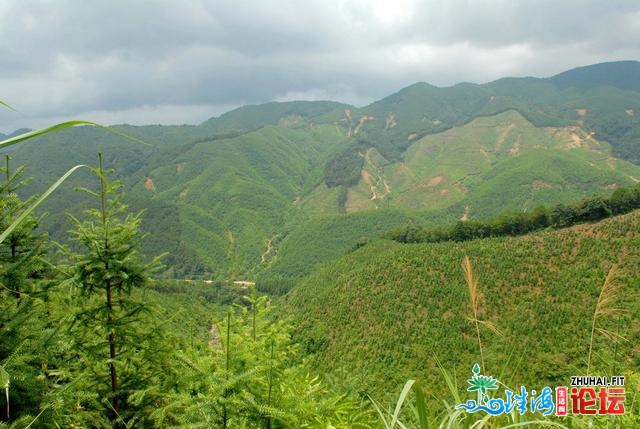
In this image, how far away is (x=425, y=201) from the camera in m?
182

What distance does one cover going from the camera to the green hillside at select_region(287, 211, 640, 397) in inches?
1368

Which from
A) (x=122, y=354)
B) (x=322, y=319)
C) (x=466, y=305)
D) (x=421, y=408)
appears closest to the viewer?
(x=421, y=408)

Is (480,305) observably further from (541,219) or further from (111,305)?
(111,305)

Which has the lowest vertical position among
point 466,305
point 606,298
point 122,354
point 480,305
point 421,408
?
point 466,305

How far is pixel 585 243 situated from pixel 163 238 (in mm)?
150698

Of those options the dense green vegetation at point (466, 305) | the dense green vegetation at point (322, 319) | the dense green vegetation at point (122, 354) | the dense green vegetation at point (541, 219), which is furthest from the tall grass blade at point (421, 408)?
the dense green vegetation at point (541, 219)

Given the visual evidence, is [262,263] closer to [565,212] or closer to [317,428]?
[565,212]

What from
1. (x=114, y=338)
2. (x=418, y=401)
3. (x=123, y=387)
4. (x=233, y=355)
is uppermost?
(x=418, y=401)

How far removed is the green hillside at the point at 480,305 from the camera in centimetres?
3475

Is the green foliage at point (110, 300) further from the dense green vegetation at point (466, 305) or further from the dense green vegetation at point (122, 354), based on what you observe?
the dense green vegetation at point (466, 305)

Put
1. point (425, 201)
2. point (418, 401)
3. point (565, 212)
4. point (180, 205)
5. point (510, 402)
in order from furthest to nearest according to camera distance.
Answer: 1. point (180, 205)
2. point (425, 201)
3. point (565, 212)
4. point (510, 402)
5. point (418, 401)

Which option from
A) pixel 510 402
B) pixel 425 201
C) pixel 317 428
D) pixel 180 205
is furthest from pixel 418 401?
pixel 180 205

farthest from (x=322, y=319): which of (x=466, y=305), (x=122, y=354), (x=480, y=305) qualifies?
(x=122, y=354)

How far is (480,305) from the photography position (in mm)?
42594
